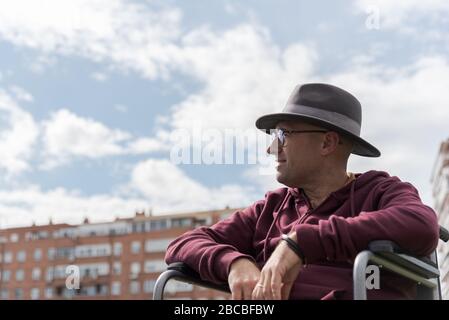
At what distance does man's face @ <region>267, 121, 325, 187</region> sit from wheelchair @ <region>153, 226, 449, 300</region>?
454mm

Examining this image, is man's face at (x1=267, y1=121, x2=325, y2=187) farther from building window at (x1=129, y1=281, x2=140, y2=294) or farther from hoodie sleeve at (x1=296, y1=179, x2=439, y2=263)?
building window at (x1=129, y1=281, x2=140, y2=294)

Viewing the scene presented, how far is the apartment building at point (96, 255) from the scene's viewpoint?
8631cm

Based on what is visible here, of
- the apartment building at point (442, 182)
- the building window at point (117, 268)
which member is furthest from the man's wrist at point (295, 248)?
the building window at point (117, 268)

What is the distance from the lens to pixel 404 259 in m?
2.07

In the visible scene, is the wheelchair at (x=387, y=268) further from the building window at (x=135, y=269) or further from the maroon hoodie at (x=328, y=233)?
the building window at (x=135, y=269)

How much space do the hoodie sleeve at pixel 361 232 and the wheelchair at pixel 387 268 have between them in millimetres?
46

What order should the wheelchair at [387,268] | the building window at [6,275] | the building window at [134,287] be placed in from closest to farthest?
the wheelchair at [387,268] → the building window at [134,287] → the building window at [6,275]

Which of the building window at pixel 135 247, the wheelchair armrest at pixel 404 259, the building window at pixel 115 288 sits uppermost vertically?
the wheelchair armrest at pixel 404 259

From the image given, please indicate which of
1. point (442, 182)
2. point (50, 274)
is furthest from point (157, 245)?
point (442, 182)

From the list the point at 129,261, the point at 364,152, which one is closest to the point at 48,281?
the point at 129,261

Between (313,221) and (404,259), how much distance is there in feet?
1.44

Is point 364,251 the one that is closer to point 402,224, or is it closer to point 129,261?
point 402,224

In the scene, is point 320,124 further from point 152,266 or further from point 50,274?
point 50,274

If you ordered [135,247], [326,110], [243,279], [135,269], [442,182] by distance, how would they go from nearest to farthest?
[243,279] → [326,110] → [442,182] → [135,247] → [135,269]
